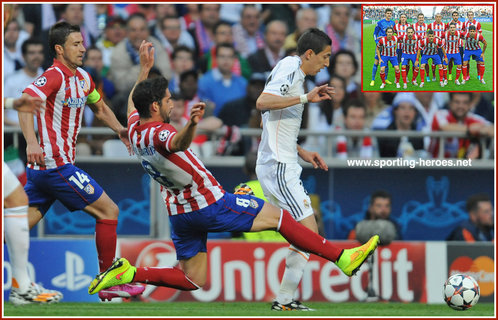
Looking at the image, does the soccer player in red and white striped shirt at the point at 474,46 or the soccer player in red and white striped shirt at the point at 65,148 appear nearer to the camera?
the soccer player in red and white striped shirt at the point at 65,148

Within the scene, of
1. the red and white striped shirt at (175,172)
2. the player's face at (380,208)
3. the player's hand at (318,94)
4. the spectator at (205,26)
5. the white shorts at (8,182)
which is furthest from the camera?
the spectator at (205,26)

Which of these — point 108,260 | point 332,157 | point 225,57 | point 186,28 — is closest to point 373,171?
point 332,157

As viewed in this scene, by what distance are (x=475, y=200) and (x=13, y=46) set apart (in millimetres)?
6074

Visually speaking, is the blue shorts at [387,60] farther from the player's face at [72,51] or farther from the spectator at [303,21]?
the player's face at [72,51]

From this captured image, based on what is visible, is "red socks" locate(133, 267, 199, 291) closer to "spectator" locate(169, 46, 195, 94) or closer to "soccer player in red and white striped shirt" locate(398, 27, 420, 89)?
"soccer player in red and white striped shirt" locate(398, 27, 420, 89)

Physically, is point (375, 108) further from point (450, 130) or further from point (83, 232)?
point (83, 232)

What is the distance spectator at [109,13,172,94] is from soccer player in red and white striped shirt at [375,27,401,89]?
3108 mm

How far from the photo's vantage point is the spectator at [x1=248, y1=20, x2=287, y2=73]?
528 inches

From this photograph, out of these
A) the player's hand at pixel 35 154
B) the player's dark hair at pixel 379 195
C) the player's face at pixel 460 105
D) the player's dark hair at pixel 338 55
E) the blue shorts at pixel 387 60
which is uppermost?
the player's dark hair at pixel 338 55

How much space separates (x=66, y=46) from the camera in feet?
30.0

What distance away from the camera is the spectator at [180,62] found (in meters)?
13.1

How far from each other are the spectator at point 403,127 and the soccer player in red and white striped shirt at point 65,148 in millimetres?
4105

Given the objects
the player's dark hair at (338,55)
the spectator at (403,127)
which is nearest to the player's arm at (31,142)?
the spectator at (403,127)

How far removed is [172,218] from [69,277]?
342cm
